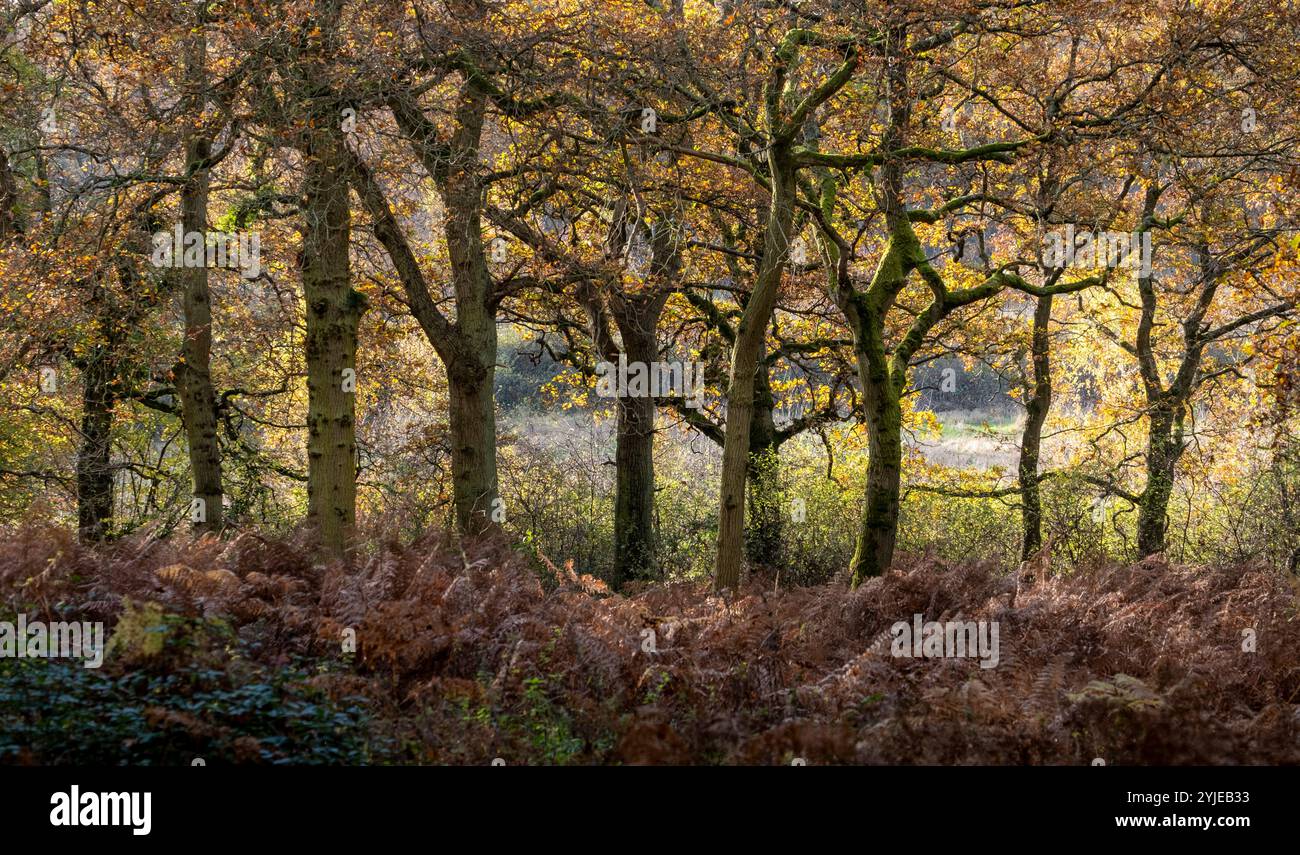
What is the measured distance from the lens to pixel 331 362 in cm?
1167

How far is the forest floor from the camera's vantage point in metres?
5.53

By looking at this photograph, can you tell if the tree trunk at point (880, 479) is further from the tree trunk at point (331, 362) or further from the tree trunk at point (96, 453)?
the tree trunk at point (96, 453)

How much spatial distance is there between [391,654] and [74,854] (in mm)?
2332

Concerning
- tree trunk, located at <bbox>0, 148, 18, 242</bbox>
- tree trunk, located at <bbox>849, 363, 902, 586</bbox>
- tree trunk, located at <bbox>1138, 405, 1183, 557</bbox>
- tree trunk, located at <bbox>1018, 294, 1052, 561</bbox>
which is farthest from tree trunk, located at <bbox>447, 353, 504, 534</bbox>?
tree trunk, located at <bbox>1138, 405, 1183, 557</bbox>

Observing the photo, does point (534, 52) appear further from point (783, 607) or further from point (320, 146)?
point (783, 607)

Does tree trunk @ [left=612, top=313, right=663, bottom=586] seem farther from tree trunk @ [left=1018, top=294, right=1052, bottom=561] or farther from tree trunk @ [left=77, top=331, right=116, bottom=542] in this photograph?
tree trunk @ [left=77, top=331, right=116, bottom=542]

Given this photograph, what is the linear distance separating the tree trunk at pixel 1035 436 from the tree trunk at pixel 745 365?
25.0 feet

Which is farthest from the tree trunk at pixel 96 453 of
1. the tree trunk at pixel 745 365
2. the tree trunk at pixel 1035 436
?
the tree trunk at pixel 1035 436

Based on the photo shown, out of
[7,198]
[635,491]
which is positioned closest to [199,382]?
[7,198]

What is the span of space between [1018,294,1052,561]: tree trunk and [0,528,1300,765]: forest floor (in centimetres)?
684

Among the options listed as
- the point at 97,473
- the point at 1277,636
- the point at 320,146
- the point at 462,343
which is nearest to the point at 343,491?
the point at 462,343

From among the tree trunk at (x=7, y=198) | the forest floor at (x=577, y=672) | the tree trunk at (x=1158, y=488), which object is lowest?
the forest floor at (x=577, y=672)

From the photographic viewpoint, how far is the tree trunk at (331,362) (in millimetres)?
11344

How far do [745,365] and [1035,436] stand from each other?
9.37 metres
